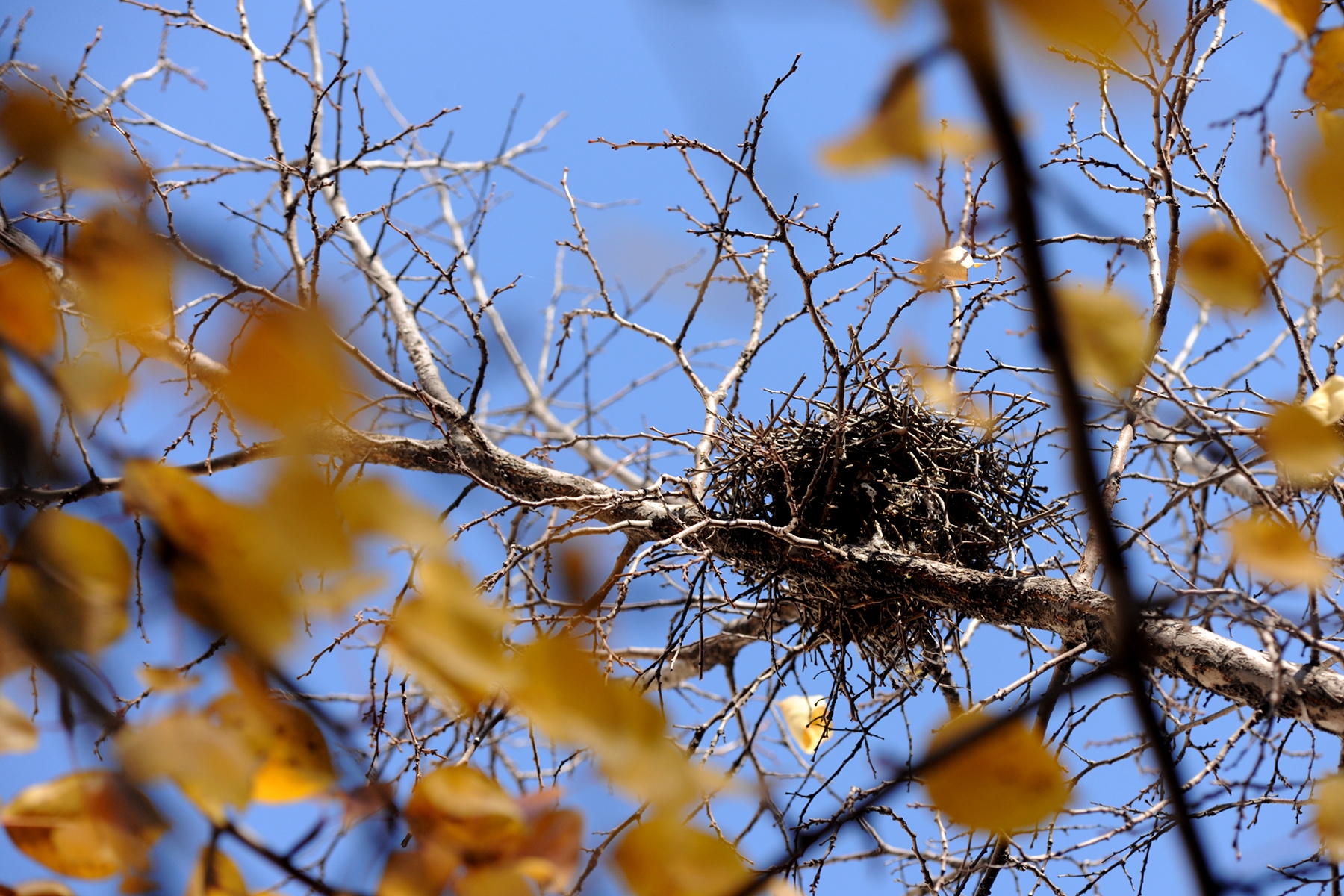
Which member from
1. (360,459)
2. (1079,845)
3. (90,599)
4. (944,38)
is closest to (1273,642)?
(944,38)

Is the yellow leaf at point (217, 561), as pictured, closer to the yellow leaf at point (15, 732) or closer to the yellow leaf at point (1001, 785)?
the yellow leaf at point (15, 732)

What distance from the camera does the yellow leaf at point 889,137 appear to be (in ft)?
1.44

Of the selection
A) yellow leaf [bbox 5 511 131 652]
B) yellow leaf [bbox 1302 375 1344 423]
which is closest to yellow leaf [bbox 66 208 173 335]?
yellow leaf [bbox 5 511 131 652]

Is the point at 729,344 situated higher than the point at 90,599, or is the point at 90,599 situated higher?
the point at 729,344

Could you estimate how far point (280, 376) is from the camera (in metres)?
0.47

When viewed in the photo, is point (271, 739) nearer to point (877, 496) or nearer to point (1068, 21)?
point (1068, 21)

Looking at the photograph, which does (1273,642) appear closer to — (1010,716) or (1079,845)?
(1010,716)

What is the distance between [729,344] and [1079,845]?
2.82 m

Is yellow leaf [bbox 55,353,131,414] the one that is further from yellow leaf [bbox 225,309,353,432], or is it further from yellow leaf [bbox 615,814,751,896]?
yellow leaf [bbox 615,814,751,896]

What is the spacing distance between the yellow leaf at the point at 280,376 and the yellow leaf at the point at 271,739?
20cm

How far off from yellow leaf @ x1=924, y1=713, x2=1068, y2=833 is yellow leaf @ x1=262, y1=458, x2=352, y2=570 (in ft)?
1.39

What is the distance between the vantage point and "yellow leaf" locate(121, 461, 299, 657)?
0.50m

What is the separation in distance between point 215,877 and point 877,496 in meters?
1.56

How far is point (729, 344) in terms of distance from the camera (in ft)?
13.6
